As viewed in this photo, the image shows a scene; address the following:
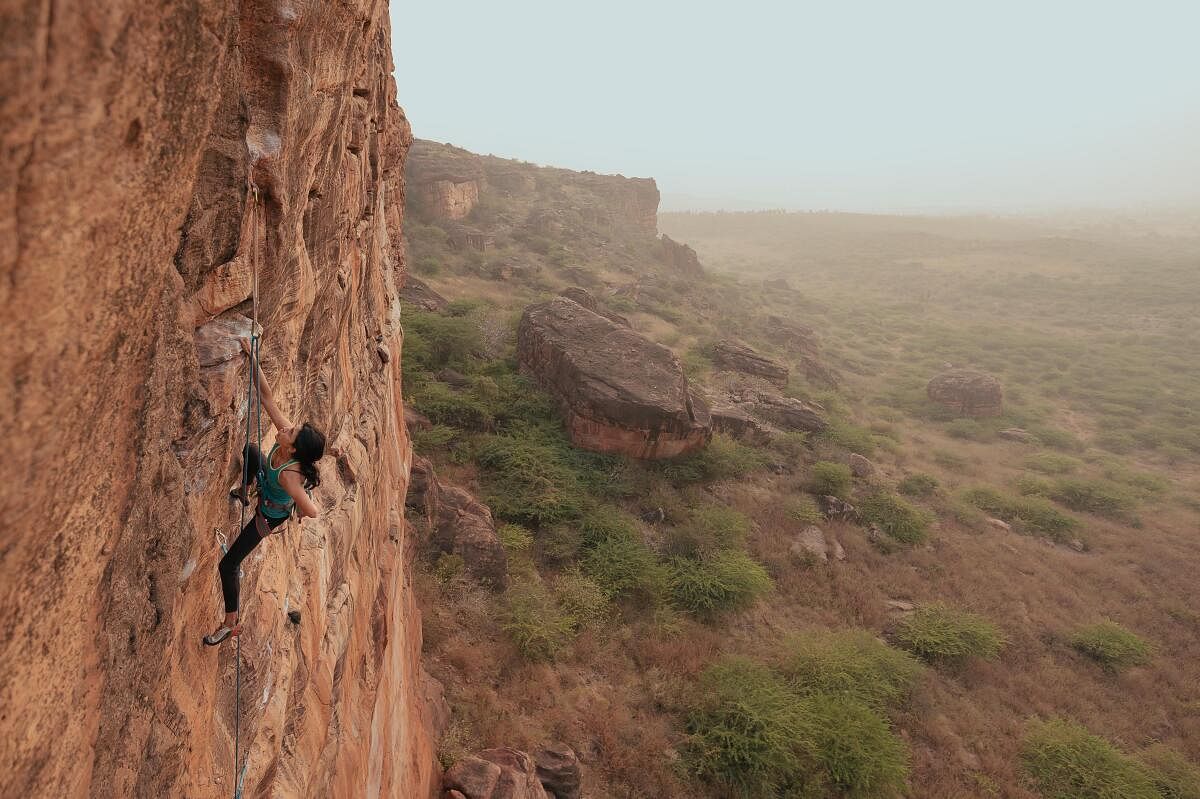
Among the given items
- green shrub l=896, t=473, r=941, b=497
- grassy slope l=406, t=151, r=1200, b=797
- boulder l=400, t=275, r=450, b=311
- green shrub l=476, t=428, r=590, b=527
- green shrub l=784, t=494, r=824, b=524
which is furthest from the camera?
Result: boulder l=400, t=275, r=450, b=311

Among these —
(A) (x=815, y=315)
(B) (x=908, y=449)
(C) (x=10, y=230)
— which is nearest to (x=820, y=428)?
(B) (x=908, y=449)

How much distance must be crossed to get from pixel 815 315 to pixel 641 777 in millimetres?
36735

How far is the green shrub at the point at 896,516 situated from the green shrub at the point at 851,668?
448 cm

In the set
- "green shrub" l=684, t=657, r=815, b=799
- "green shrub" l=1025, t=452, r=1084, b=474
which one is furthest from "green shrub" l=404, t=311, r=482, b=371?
"green shrub" l=1025, t=452, r=1084, b=474

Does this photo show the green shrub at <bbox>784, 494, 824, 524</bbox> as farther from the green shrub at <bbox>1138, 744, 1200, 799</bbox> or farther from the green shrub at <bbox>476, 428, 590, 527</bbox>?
the green shrub at <bbox>1138, 744, 1200, 799</bbox>

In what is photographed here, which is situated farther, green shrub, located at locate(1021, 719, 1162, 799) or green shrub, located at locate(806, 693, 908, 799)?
green shrub, located at locate(1021, 719, 1162, 799)

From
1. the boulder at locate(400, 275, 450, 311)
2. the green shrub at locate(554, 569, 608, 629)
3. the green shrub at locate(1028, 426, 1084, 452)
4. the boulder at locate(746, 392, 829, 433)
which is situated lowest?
the green shrub at locate(554, 569, 608, 629)

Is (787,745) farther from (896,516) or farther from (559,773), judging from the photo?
(896,516)

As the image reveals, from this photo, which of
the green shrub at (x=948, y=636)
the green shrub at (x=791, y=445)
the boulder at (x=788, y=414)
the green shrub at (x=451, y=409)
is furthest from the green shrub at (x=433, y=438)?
the green shrub at (x=948, y=636)

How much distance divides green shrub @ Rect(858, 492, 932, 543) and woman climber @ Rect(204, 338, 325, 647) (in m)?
15.8

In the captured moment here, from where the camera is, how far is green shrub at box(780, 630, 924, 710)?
1025cm

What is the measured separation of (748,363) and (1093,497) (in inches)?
453

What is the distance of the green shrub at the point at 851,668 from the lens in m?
10.2

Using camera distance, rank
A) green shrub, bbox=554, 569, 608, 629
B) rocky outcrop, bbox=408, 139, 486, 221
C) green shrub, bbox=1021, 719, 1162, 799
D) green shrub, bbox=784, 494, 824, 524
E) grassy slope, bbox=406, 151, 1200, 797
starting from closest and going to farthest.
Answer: green shrub, bbox=1021, 719, 1162, 799 < grassy slope, bbox=406, 151, 1200, 797 < green shrub, bbox=554, 569, 608, 629 < green shrub, bbox=784, 494, 824, 524 < rocky outcrop, bbox=408, 139, 486, 221
